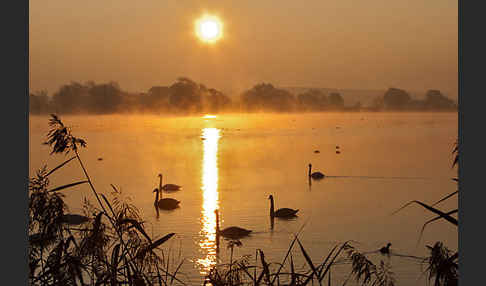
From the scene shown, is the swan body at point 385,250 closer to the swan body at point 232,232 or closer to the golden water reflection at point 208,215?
the swan body at point 232,232

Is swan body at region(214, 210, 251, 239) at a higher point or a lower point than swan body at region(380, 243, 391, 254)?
higher

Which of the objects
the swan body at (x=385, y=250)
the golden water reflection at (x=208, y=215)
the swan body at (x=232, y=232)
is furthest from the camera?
the swan body at (x=232, y=232)

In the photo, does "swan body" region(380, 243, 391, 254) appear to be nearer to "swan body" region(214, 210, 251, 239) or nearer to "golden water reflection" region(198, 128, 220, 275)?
"swan body" region(214, 210, 251, 239)

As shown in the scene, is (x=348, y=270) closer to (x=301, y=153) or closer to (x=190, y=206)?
(x=190, y=206)

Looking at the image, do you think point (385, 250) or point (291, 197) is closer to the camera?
point (385, 250)

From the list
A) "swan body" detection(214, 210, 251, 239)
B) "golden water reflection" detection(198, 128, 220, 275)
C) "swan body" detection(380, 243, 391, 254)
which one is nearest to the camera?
"golden water reflection" detection(198, 128, 220, 275)

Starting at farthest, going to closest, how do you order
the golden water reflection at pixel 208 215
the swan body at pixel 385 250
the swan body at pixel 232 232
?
the swan body at pixel 232 232
the swan body at pixel 385 250
the golden water reflection at pixel 208 215

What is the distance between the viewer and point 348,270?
2212 cm

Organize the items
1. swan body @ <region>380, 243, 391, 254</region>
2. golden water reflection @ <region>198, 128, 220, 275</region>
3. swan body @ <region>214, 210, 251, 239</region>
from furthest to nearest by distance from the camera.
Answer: swan body @ <region>214, 210, 251, 239</region> < swan body @ <region>380, 243, 391, 254</region> < golden water reflection @ <region>198, 128, 220, 275</region>

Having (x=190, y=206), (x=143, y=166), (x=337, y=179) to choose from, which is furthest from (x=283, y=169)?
(x=190, y=206)

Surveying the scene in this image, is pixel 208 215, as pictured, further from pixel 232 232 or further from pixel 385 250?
pixel 385 250

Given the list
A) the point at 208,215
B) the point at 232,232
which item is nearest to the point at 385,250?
the point at 232,232

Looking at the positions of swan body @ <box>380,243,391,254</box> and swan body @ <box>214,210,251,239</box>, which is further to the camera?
swan body @ <box>214,210,251,239</box>

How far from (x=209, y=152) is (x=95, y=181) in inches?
1782
